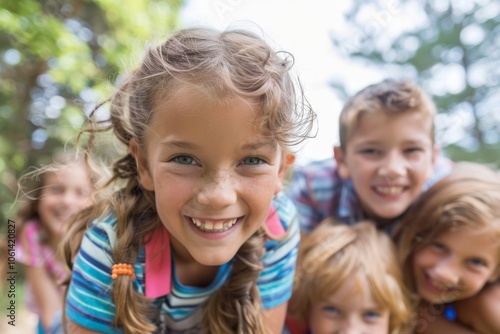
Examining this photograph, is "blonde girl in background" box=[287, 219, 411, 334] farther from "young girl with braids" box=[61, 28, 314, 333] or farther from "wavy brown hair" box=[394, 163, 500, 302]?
"young girl with braids" box=[61, 28, 314, 333]

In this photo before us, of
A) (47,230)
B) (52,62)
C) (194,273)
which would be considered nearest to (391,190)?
(194,273)

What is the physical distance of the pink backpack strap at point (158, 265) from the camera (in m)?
1.44

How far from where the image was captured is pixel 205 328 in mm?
1586

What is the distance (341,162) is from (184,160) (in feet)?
3.94

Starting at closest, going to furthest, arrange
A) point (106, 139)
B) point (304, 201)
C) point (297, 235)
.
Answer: point (106, 139), point (297, 235), point (304, 201)

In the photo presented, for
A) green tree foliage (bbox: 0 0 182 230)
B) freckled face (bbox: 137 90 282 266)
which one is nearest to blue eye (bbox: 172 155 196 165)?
freckled face (bbox: 137 90 282 266)

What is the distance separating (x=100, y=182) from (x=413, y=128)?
4.01 ft

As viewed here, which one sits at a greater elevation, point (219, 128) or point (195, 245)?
point (219, 128)

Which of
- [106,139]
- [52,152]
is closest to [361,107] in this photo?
[106,139]

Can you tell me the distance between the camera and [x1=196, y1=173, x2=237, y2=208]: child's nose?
3.82 feet

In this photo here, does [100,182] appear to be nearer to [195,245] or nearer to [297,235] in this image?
[195,245]

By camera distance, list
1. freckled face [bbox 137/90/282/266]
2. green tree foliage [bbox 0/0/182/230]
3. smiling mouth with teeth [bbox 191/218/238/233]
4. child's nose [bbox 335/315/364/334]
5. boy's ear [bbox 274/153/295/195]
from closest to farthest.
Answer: freckled face [bbox 137/90/282/266] < smiling mouth with teeth [bbox 191/218/238/233] < boy's ear [bbox 274/153/295/195] < child's nose [bbox 335/315/364/334] < green tree foliage [bbox 0/0/182/230]

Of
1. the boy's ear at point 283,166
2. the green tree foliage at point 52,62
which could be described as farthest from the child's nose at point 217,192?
the green tree foliage at point 52,62

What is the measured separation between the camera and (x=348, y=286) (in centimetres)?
179
